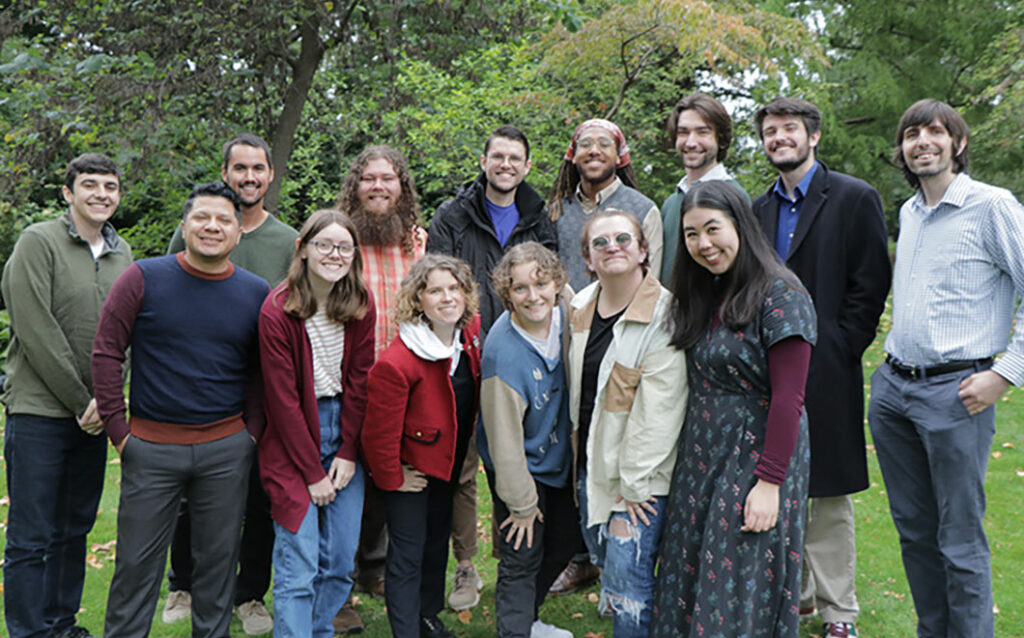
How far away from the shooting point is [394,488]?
3555 mm

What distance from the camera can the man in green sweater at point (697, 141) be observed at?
13.6 feet

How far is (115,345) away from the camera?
10.5ft

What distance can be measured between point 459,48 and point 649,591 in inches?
428

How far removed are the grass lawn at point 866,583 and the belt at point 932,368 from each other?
59.6 inches

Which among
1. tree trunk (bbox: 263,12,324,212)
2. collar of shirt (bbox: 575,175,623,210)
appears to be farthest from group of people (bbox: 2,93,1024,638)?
tree trunk (bbox: 263,12,324,212)

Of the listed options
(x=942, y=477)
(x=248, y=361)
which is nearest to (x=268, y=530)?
(x=248, y=361)

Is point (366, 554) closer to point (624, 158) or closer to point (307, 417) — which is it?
point (307, 417)

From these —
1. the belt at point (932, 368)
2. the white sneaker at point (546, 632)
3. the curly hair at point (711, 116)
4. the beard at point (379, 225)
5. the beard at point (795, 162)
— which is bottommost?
the white sneaker at point (546, 632)

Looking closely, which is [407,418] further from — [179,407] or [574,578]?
[574,578]

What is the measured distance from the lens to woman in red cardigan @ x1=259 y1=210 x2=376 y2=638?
3336 millimetres

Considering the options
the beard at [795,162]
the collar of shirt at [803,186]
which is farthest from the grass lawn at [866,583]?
the beard at [795,162]

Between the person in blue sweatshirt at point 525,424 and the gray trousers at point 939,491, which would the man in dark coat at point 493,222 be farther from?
the gray trousers at point 939,491

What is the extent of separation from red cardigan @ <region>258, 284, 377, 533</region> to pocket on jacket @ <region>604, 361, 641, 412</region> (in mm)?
1339

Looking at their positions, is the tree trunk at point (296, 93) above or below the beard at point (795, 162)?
above
